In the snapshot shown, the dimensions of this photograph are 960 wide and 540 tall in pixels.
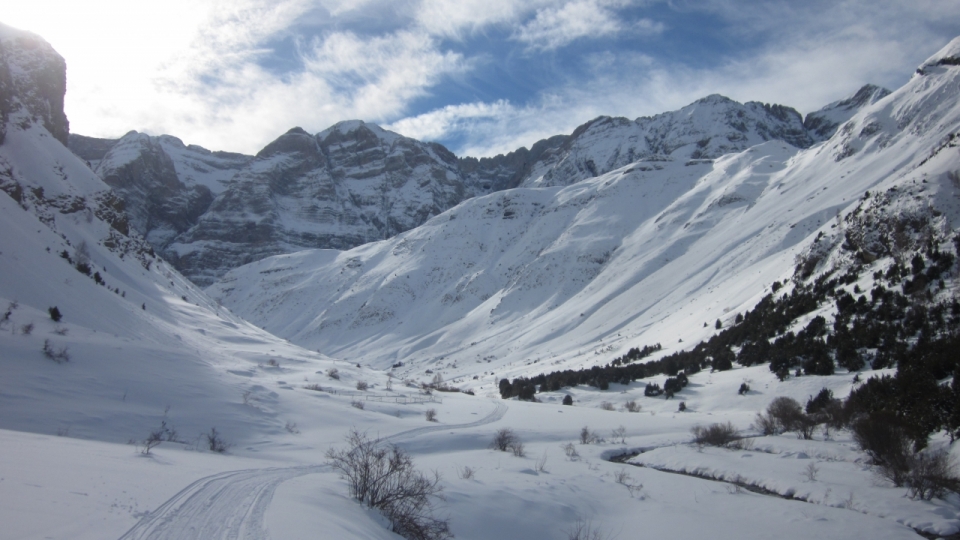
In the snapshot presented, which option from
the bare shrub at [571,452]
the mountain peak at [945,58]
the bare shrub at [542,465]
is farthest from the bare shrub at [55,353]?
the mountain peak at [945,58]

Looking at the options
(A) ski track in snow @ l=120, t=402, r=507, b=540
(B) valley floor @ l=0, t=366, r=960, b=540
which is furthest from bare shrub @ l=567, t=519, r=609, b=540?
(A) ski track in snow @ l=120, t=402, r=507, b=540

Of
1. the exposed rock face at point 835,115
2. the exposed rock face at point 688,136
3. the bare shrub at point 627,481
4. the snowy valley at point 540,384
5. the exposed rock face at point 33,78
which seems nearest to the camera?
the snowy valley at point 540,384

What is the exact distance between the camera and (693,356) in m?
32.8

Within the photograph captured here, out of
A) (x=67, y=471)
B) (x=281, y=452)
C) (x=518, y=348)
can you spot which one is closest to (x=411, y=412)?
(x=281, y=452)

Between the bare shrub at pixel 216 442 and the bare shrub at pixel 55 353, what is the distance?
5085 mm

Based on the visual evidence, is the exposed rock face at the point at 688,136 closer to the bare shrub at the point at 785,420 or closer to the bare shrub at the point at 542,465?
the bare shrub at the point at 785,420

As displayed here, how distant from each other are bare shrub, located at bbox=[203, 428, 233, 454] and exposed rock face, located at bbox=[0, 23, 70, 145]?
1494 inches

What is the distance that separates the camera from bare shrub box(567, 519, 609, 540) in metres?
10.6

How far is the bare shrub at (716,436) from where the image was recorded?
17891 mm

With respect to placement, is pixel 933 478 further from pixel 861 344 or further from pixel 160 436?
pixel 160 436

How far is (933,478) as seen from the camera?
11.5 m

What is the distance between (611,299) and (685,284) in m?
10.4

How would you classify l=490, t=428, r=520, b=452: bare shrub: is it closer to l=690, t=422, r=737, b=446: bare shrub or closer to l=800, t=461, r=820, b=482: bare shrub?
l=690, t=422, r=737, b=446: bare shrub

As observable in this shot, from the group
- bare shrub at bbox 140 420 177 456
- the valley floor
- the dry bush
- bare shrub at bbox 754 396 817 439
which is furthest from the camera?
bare shrub at bbox 754 396 817 439
